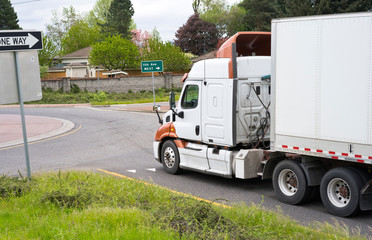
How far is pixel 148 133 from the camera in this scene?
20.2 m

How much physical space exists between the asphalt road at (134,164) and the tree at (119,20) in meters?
53.5

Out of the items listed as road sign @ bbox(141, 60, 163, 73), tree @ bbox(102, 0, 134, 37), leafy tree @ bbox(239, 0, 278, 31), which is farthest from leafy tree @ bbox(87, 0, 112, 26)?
road sign @ bbox(141, 60, 163, 73)

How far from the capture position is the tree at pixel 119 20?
246 feet

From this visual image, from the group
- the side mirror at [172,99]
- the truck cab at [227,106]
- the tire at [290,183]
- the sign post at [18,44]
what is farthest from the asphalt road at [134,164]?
the sign post at [18,44]

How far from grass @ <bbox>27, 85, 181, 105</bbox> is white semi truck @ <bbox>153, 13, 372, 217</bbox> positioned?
31.1 meters

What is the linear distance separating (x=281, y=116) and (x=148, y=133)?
12264 mm

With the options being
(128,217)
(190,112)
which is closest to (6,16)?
(190,112)

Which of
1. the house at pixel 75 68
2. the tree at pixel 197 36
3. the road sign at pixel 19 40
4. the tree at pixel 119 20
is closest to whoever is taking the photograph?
the road sign at pixel 19 40

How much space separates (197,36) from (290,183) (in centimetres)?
7142

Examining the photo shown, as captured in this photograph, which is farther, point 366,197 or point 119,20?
point 119,20

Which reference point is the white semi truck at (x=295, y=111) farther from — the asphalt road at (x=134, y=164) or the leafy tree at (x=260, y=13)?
the leafy tree at (x=260, y=13)

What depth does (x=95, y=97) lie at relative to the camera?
1713 inches

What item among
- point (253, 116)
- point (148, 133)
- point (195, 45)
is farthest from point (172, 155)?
point (195, 45)

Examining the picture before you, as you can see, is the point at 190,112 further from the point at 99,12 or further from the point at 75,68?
the point at 99,12
